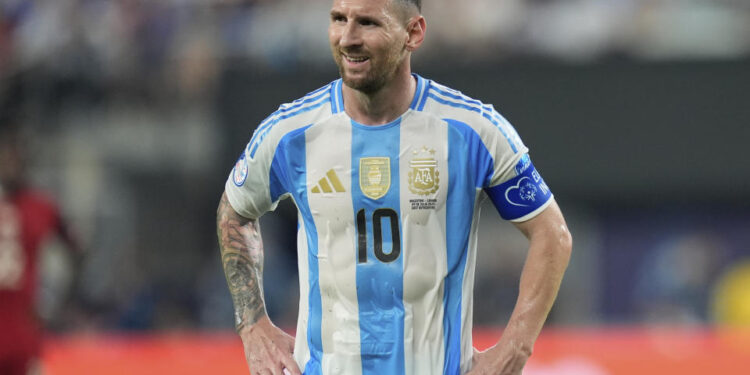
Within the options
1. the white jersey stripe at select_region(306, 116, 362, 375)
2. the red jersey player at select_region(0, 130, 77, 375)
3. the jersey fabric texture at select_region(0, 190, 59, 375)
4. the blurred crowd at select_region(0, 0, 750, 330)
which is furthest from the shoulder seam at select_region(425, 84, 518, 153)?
the blurred crowd at select_region(0, 0, 750, 330)

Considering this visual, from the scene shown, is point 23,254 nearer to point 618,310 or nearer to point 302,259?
point 302,259

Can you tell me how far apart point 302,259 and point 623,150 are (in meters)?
9.46

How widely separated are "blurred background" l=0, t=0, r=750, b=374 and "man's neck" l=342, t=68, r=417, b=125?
730 centimetres

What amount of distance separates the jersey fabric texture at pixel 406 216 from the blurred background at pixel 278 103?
7226 millimetres

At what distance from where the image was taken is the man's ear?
380cm

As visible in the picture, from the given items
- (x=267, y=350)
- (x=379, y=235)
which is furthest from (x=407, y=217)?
(x=267, y=350)

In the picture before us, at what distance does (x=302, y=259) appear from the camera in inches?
160

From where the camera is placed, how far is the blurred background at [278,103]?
38.1 feet

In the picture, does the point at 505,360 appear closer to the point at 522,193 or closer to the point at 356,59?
the point at 522,193

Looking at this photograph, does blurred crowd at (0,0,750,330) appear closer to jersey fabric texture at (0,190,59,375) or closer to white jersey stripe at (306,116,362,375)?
jersey fabric texture at (0,190,59,375)

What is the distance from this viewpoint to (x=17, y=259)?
6.83 meters

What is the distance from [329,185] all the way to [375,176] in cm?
15

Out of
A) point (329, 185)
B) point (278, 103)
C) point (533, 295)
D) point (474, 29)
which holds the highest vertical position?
point (474, 29)

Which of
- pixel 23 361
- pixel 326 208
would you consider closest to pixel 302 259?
pixel 326 208
